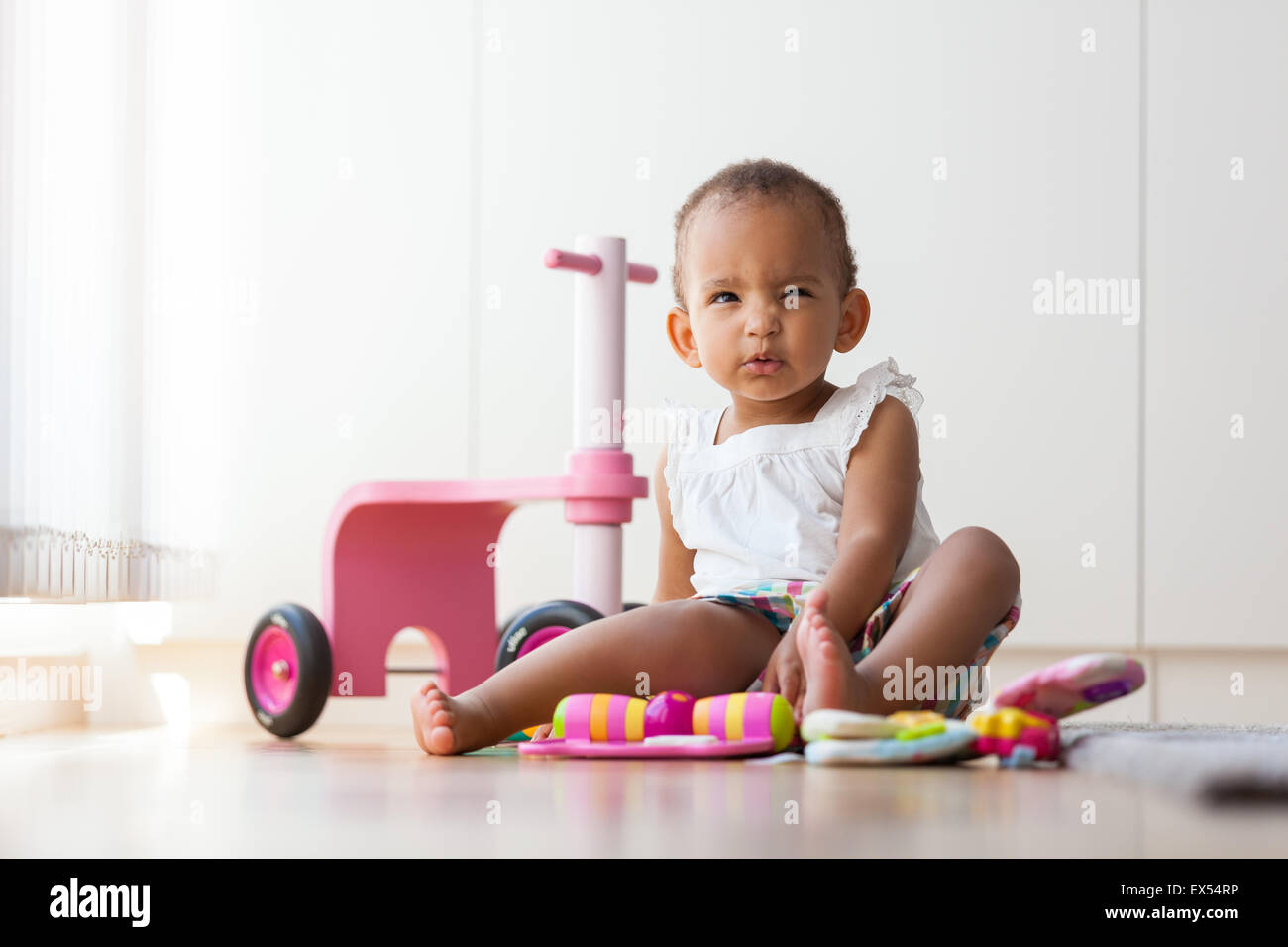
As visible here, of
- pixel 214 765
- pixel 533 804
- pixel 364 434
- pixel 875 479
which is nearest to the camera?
pixel 533 804

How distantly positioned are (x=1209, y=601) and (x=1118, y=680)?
127cm

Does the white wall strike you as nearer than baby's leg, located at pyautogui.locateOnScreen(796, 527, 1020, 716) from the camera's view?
No

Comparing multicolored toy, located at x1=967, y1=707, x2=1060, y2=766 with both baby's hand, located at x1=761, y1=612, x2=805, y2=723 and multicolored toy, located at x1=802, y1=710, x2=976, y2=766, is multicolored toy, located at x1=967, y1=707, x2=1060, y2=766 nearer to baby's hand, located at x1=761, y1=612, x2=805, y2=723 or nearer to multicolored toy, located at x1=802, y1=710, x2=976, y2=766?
multicolored toy, located at x1=802, y1=710, x2=976, y2=766

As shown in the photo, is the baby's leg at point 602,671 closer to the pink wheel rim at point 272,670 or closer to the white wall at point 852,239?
the pink wheel rim at point 272,670

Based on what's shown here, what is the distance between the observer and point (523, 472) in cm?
212

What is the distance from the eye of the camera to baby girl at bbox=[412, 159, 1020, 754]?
1.00m

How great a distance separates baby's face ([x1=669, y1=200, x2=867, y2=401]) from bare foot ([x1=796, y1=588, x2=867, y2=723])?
326 mm

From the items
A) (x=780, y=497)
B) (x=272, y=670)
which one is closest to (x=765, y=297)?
(x=780, y=497)

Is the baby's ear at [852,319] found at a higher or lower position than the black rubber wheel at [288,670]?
higher

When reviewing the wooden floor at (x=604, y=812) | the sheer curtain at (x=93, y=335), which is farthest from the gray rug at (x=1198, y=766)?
the sheer curtain at (x=93, y=335)

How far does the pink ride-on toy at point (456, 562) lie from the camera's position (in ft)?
4.68

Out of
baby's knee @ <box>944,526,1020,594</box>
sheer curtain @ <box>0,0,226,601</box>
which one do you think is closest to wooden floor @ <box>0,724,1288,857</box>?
baby's knee @ <box>944,526,1020,594</box>
